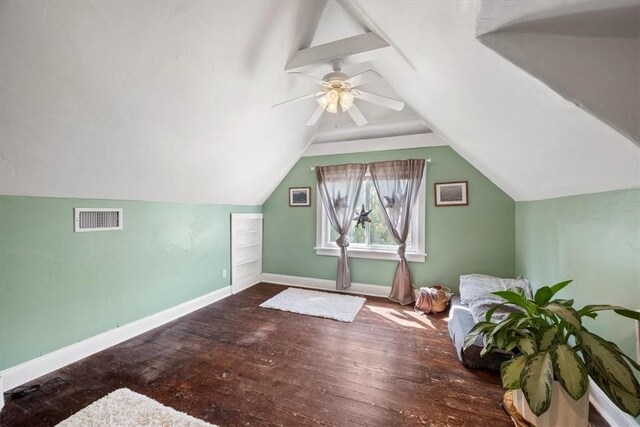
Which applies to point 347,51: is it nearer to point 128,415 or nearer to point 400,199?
point 400,199

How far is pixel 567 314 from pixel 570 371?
0.20 m

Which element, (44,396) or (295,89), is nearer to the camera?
(44,396)

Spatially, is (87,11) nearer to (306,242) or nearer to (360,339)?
(360,339)

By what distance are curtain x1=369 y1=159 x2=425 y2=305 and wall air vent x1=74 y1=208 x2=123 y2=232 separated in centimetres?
315

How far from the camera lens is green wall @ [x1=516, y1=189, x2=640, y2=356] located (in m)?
1.34

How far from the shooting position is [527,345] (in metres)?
1.05

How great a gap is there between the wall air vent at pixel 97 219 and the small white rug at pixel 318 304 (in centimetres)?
196

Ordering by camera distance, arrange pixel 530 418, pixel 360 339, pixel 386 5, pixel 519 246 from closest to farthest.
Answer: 1. pixel 530 418
2. pixel 386 5
3. pixel 360 339
4. pixel 519 246

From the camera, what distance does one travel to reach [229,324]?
9.38ft

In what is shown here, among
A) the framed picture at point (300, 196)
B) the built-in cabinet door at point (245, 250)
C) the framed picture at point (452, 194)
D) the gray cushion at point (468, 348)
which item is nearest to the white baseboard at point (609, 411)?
the gray cushion at point (468, 348)

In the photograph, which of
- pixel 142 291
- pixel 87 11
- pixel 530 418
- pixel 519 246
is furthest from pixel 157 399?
pixel 519 246

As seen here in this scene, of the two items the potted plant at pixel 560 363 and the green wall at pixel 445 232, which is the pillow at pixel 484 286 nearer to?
the green wall at pixel 445 232

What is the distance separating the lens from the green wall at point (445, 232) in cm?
327

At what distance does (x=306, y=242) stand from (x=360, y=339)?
6.47 feet
